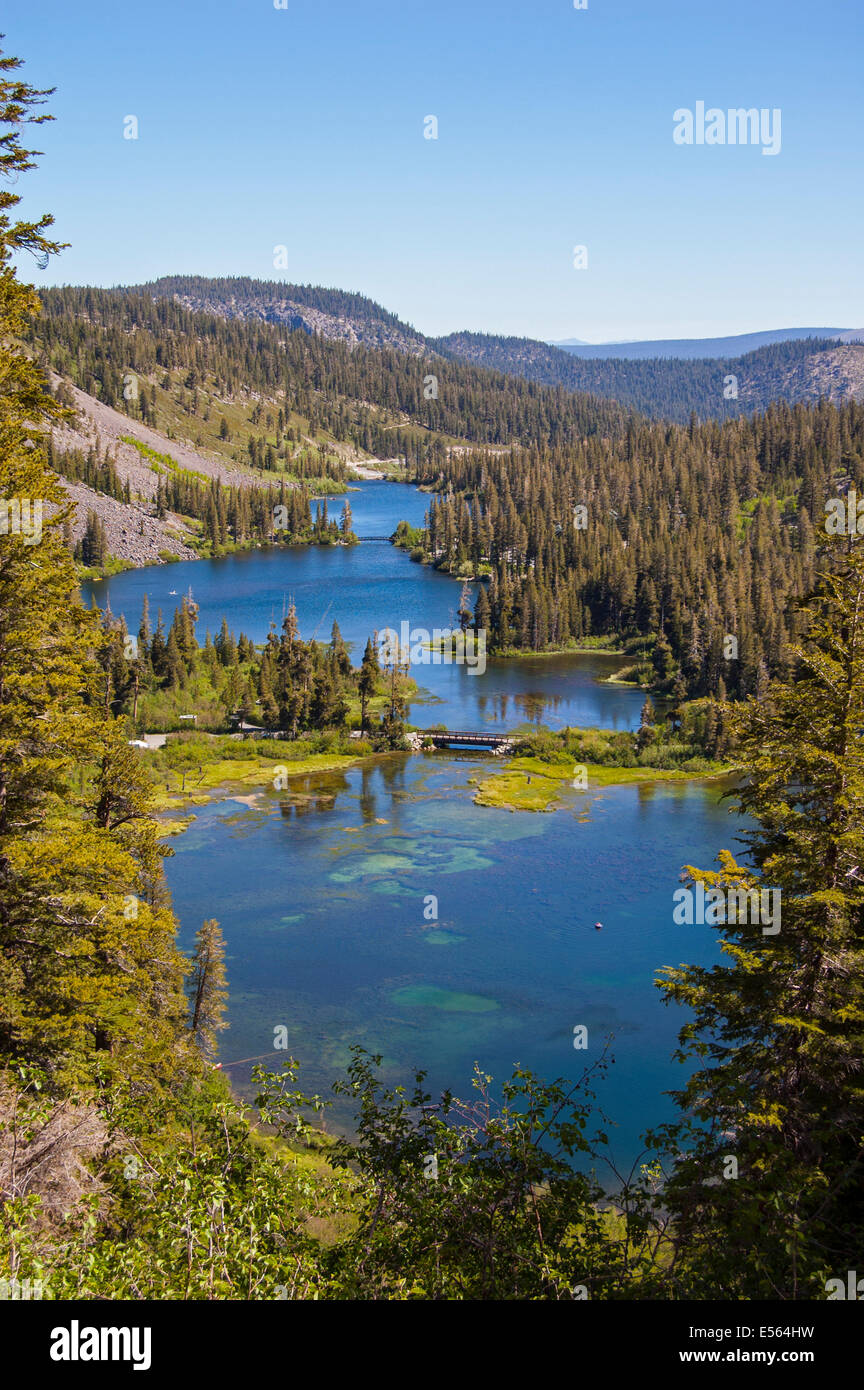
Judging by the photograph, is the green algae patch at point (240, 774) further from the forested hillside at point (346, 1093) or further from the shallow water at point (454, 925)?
the forested hillside at point (346, 1093)

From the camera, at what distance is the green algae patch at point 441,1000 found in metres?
51.0

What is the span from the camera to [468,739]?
96312 millimetres

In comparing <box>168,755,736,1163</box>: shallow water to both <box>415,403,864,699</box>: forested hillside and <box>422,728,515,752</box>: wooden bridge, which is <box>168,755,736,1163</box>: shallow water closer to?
<box>422,728,515,752</box>: wooden bridge

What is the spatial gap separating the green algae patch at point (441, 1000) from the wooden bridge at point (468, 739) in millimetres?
43326

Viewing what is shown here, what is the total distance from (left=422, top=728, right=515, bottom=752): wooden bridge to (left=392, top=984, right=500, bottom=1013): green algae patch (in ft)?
142

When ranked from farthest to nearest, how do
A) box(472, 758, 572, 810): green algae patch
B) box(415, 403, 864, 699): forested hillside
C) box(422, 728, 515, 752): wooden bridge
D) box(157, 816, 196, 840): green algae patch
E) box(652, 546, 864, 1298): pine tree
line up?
1. box(415, 403, 864, 699): forested hillside
2. box(422, 728, 515, 752): wooden bridge
3. box(472, 758, 572, 810): green algae patch
4. box(157, 816, 196, 840): green algae patch
5. box(652, 546, 864, 1298): pine tree

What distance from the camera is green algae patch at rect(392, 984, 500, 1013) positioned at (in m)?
51.0

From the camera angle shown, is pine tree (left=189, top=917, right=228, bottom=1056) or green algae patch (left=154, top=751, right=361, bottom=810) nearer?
pine tree (left=189, top=917, right=228, bottom=1056)

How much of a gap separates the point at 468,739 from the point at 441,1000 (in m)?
45.8

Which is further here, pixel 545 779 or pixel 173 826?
pixel 545 779

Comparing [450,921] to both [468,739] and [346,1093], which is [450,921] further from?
[346,1093]

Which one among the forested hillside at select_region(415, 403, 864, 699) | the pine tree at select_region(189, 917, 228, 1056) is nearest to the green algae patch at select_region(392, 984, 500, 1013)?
the pine tree at select_region(189, 917, 228, 1056)

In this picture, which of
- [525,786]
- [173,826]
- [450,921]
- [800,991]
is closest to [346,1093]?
[800,991]

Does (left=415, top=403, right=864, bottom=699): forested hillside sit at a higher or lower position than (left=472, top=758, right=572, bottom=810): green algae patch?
higher
